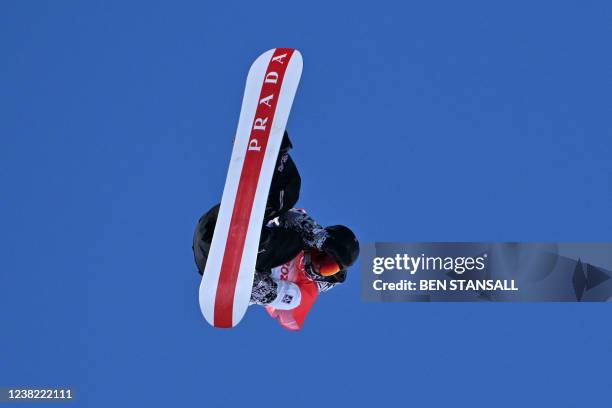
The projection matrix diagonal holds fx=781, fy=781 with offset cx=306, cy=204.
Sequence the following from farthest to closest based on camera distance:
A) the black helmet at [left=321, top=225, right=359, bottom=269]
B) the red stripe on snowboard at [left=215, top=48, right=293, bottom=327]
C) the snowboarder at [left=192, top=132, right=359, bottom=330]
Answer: the black helmet at [left=321, top=225, right=359, bottom=269]
the snowboarder at [left=192, top=132, right=359, bottom=330]
the red stripe on snowboard at [left=215, top=48, right=293, bottom=327]

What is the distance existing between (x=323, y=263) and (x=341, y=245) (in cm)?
9

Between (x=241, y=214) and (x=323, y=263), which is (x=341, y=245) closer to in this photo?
(x=323, y=263)

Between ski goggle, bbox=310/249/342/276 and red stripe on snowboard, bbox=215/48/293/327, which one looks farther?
ski goggle, bbox=310/249/342/276

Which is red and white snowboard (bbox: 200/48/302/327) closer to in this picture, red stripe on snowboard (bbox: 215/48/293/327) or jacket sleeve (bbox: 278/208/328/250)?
red stripe on snowboard (bbox: 215/48/293/327)

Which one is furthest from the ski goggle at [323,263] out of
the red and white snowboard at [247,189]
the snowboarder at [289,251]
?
the red and white snowboard at [247,189]

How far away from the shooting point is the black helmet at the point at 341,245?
148cm

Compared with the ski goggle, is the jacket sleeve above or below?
above

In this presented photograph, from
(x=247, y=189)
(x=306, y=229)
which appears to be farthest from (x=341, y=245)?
(x=247, y=189)

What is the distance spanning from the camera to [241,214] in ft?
4.15

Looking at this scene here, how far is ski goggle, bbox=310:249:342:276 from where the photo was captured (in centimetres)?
154

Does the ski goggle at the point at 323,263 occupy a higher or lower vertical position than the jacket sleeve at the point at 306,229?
lower

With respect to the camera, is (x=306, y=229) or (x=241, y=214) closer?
(x=241, y=214)

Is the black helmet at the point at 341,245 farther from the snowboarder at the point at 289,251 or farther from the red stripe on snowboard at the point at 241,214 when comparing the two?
the red stripe on snowboard at the point at 241,214

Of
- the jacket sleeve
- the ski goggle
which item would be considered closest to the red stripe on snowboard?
the jacket sleeve
